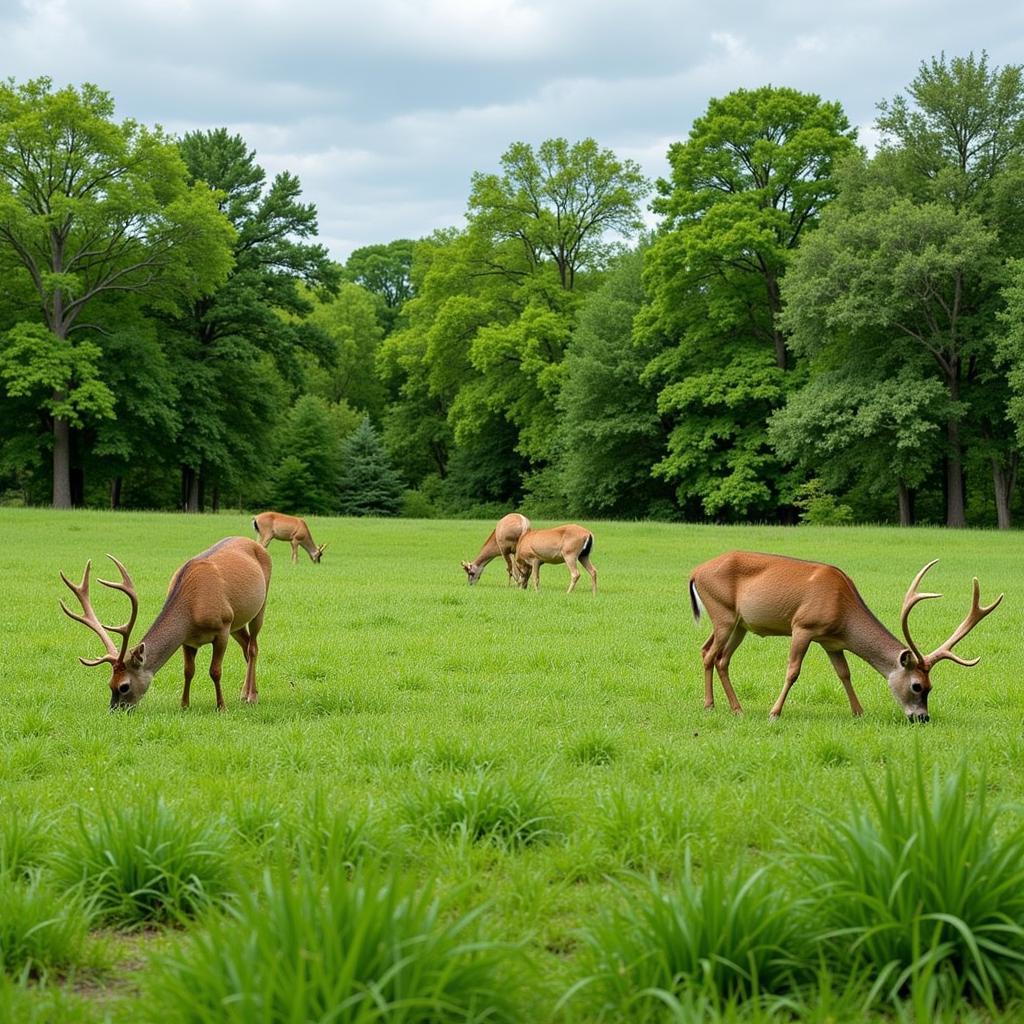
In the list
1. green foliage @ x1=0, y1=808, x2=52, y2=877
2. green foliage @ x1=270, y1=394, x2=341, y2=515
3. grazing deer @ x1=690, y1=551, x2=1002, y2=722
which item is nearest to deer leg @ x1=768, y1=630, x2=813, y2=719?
grazing deer @ x1=690, y1=551, x2=1002, y2=722

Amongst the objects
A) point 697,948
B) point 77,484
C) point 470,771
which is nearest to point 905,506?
point 77,484

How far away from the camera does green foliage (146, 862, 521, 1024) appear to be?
2703mm

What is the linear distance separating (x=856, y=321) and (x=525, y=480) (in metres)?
24.1

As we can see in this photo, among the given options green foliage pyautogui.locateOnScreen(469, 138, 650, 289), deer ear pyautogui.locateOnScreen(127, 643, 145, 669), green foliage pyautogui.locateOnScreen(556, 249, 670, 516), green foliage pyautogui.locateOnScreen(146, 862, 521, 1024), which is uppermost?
green foliage pyautogui.locateOnScreen(469, 138, 650, 289)

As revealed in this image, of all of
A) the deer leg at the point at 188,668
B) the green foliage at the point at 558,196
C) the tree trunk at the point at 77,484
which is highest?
the green foliage at the point at 558,196

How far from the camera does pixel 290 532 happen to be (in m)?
27.6

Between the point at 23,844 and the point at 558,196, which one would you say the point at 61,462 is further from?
the point at 23,844

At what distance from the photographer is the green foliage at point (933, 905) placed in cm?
317

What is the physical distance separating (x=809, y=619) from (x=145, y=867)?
19.0ft

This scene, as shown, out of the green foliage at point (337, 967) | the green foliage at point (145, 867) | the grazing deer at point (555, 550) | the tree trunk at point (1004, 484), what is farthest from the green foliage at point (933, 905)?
the tree trunk at point (1004, 484)

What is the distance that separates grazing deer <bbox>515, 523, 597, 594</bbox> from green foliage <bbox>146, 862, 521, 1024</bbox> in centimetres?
1688

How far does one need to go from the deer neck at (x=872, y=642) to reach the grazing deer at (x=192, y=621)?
15.7ft

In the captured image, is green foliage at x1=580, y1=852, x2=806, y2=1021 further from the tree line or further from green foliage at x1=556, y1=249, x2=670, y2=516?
green foliage at x1=556, y1=249, x2=670, y2=516

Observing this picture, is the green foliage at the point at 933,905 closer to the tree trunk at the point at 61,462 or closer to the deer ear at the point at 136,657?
the deer ear at the point at 136,657
